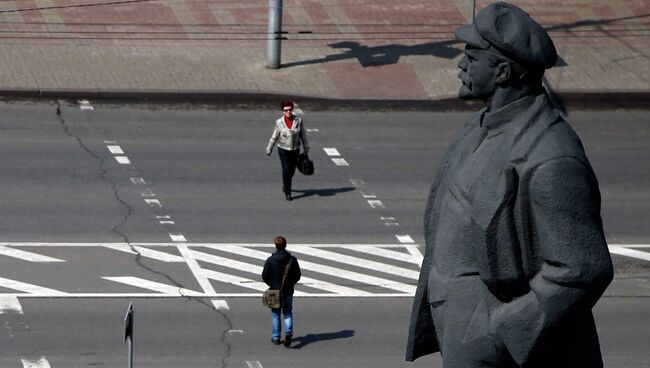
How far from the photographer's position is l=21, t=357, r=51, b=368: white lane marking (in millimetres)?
17450

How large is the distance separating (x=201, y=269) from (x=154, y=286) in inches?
42.0

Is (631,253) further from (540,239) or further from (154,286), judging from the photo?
(540,239)

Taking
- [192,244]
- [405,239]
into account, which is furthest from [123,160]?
[405,239]

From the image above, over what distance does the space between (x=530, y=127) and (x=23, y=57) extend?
27920mm

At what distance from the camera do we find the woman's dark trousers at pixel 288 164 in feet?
81.7

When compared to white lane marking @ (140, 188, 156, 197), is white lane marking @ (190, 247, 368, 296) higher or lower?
higher

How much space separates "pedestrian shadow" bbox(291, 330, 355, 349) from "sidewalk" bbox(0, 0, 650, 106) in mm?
12935

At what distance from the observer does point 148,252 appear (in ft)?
72.9

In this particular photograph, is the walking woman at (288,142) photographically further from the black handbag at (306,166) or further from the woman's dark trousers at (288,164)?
the black handbag at (306,166)

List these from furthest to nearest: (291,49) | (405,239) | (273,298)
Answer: (291,49) < (405,239) < (273,298)

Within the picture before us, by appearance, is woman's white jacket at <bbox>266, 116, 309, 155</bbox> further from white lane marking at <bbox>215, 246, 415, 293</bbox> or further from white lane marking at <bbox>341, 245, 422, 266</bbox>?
white lane marking at <bbox>215, 246, 415, 293</bbox>

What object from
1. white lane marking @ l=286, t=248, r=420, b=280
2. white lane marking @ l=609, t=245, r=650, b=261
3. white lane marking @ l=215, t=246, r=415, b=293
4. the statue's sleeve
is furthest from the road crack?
the statue's sleeve

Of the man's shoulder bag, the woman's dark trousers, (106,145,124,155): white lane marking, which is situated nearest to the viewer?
the man's shoulder bag

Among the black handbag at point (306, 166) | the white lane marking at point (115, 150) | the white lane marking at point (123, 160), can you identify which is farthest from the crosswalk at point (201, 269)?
the white lane marking at point (115, 150)
